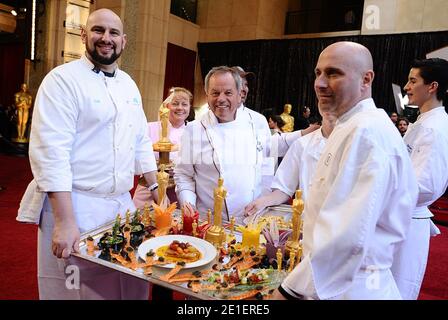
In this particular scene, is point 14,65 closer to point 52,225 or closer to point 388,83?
point 388,83

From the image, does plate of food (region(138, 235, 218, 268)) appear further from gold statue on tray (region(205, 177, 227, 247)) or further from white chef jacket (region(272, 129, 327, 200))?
white chef jacket (region(272, 129, 327, 200))

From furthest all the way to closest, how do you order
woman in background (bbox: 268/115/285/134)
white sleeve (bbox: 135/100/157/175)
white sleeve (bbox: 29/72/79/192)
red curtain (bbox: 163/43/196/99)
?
red curtain (bbox: 163/43/196/99) < woman in background (bbox: 268/115/285/134) < white sleeve (bbox: 135/100/157/175) < white sleeve (bbox: 29/72/79/192)

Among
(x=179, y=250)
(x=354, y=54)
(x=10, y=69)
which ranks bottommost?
(x=179, y=250)

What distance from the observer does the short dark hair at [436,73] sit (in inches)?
91.1

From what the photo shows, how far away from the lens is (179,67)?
1249cm

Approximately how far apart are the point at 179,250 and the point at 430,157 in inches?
61.1

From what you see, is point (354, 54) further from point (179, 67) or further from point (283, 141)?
point (179, 67)

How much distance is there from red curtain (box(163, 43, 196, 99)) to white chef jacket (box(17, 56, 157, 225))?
10.5 metres

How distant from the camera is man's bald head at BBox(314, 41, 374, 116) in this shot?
1157 mm

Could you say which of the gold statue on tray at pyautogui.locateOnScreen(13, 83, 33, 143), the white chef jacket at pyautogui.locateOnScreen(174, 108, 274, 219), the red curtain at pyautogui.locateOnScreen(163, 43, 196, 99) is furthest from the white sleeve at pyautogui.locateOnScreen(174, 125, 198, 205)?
the red curtain at pyautogui.locateOnScreen(163, 43, 196, 99)

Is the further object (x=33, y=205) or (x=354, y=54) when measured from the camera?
(x=33, y=205)

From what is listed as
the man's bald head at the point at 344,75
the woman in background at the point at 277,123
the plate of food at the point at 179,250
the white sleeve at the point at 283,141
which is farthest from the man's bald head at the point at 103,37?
the woman in background at the point at 277,123

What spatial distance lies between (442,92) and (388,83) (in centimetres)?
822

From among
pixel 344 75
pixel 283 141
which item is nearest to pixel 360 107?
pixel 344 75
